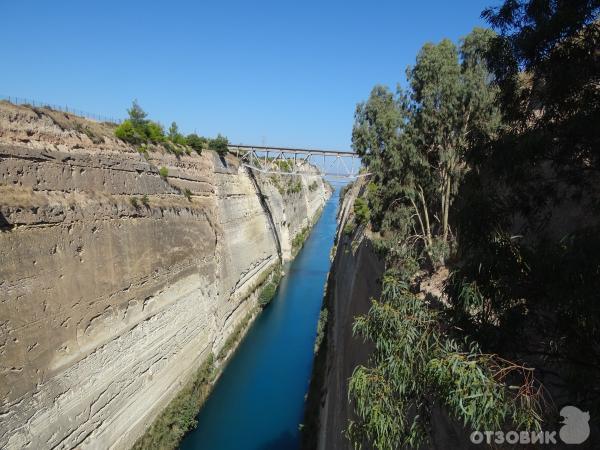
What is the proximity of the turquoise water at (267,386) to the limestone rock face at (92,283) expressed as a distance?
1.45m

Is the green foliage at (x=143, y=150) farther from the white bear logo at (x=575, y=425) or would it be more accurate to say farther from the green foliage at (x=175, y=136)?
the white bear logo at (x=575, y=425)

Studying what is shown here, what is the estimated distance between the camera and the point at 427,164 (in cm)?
900

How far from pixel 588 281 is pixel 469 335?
1.08 m

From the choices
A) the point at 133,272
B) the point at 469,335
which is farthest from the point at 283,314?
the point at 469,335

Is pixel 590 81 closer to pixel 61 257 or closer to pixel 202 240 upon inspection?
pixel 61 257

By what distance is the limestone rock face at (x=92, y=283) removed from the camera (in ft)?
22.4

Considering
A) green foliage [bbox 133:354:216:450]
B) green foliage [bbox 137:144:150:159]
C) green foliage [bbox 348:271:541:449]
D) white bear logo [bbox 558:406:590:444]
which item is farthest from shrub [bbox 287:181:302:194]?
white bear logo [bbox 558:406:590:444]

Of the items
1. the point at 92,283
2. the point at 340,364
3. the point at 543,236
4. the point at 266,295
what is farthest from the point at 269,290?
the point at 543,236

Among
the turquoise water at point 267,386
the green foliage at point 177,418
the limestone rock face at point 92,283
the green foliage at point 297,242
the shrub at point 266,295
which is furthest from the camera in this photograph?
the green foliage at point 297,242

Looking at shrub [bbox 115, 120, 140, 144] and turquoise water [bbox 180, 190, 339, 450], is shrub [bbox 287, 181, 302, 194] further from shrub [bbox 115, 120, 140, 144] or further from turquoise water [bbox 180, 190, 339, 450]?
shrub [bbox 115, 120, 140, 144]

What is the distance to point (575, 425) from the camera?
307 cm

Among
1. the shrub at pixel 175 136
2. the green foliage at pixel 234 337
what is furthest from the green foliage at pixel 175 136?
the green foliage at pixel 234 337

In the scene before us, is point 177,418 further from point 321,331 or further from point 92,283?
point 321,331

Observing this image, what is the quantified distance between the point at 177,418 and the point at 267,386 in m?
3.78
